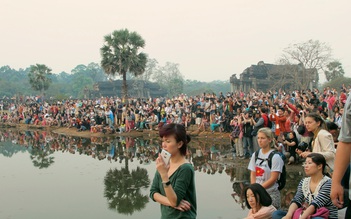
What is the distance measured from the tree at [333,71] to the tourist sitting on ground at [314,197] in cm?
3327

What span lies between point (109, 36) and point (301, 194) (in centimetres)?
2732

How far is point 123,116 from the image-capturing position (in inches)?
965

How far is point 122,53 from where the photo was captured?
2959cm

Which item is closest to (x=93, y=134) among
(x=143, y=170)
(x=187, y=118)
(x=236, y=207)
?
(x=187, y=118)

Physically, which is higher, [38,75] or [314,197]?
[38,75]

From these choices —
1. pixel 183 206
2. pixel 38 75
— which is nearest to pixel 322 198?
pixel 183 206

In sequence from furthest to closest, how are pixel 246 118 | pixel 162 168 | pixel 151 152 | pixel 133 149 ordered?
pixel 133 149 < pixel 151 152 < pixel 246 118 < pixel 162 168

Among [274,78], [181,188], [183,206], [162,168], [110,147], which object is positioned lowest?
[110,147]

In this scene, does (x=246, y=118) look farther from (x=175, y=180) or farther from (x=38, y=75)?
(x=38, y=75)

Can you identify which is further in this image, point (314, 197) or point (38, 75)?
point (38, 75)

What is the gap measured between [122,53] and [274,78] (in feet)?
52.5

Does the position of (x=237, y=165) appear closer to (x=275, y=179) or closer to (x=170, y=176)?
(x=275, y=179)

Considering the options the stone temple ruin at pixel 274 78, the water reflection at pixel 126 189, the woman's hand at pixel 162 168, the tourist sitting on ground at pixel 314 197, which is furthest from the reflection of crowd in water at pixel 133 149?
the stone temple ruin at pixel 274 78

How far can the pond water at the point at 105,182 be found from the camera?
7.92 meters
